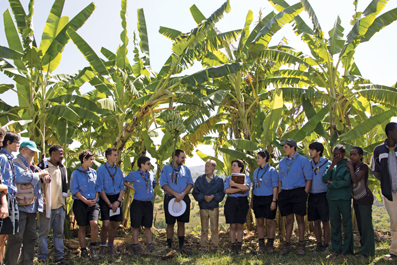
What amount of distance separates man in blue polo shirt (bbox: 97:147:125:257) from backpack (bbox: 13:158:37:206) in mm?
1273

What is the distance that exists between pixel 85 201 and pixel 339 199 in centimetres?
403

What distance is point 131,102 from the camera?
274 inches

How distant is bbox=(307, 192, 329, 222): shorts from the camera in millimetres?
4980

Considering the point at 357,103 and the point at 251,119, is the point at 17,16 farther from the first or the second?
the point at 357,103

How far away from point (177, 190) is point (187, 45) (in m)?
2.77

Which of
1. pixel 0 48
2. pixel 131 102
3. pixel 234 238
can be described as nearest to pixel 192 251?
pixel 234 238

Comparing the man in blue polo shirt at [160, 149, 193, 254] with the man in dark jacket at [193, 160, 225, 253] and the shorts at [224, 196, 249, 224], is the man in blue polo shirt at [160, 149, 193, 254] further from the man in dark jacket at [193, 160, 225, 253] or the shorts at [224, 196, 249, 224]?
the shorts at [224, 196, 249, 224]

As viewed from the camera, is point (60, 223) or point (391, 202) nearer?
point (391, 202)

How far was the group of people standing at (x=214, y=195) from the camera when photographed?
4.14m

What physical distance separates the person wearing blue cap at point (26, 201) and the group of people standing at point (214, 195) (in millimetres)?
12

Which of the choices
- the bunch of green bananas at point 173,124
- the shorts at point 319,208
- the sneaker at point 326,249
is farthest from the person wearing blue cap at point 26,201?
the sneaker at point 326,249

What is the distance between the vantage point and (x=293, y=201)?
5.04 m

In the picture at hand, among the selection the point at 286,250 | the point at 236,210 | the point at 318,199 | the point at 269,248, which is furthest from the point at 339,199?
the point at 236,210

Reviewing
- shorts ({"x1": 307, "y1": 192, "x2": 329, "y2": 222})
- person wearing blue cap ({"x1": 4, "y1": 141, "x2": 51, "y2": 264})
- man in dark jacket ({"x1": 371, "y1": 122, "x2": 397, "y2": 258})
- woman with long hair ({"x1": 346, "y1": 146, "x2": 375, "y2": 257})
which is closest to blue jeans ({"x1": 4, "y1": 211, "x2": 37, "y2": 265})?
person wearing blue cap ({"x1": 4, "y1": 141, "x2": 51, "y2": 264})
